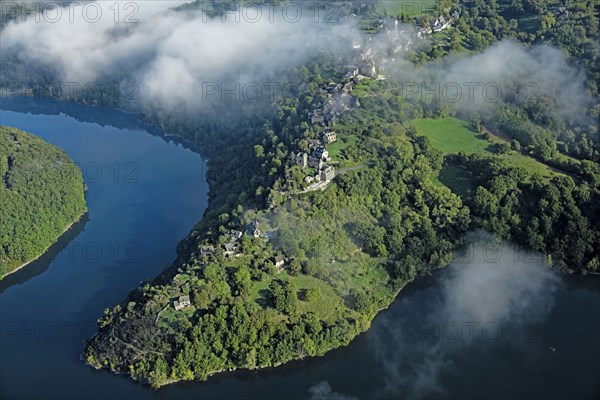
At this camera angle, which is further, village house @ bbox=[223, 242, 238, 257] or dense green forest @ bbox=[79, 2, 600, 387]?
village house @ bbox=[223, 242, 238, 257]

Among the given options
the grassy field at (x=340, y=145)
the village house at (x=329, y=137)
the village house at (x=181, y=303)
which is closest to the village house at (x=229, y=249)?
the village house at (x=181, y=303)

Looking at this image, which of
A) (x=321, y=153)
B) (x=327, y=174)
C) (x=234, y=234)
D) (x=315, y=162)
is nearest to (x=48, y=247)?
(x=234, y=234)

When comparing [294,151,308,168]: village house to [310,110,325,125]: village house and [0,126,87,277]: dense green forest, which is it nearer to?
[310,110,325,125]: village house

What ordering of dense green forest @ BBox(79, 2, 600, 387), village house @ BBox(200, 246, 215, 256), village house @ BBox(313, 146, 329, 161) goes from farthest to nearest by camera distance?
village house @ BBox(313, 146, 329, 161), village house @ BBox(200, 246, 215, 256), dense green forest @ BBox(79, 2, 600, 387)

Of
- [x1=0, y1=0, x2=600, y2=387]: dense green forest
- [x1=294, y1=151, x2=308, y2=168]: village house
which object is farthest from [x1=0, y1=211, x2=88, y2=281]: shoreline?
[x1=294, y1=151, x2=308, y2=168]: village house

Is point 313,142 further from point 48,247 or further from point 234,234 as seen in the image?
point 48,247

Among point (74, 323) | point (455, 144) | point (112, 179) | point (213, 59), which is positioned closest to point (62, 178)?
point (112, 179)

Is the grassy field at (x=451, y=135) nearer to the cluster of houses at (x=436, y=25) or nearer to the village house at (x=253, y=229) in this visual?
the cluster of houses at (x=436, y=25)
